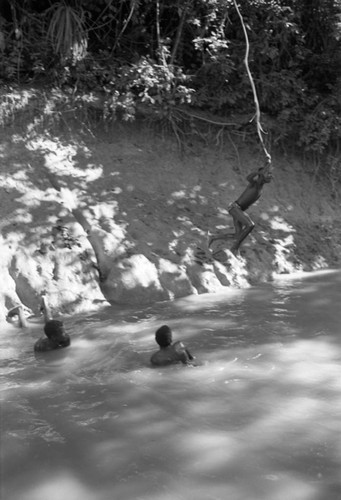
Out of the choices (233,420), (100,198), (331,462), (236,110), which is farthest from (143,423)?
(236,110)

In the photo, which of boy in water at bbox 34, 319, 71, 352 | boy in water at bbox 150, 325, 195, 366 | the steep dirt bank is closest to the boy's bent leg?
the steep dirt bank

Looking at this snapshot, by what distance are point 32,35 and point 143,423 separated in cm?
853

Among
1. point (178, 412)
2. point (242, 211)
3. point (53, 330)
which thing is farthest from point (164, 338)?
point (242, 211)

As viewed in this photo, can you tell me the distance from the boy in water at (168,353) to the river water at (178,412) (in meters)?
0.08

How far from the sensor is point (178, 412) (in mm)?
4871

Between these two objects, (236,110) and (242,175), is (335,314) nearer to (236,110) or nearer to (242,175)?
(242,175)

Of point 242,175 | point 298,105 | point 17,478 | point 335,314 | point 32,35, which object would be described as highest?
point 32,35

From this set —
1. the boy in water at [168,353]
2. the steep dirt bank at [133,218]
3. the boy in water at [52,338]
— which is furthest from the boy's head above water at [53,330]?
the steep dirt bank at [133,218]

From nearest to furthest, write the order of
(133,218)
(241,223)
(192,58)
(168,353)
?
(168,353) < (241,223) < (133,218) < (192,58)

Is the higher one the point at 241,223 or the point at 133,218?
the point at 133,218

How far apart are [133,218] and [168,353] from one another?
13.8ft

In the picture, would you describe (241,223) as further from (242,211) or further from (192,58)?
(192,58)

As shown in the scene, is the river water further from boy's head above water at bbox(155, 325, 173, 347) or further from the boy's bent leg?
the boy's bent leg

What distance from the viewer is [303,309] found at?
8070 mm
